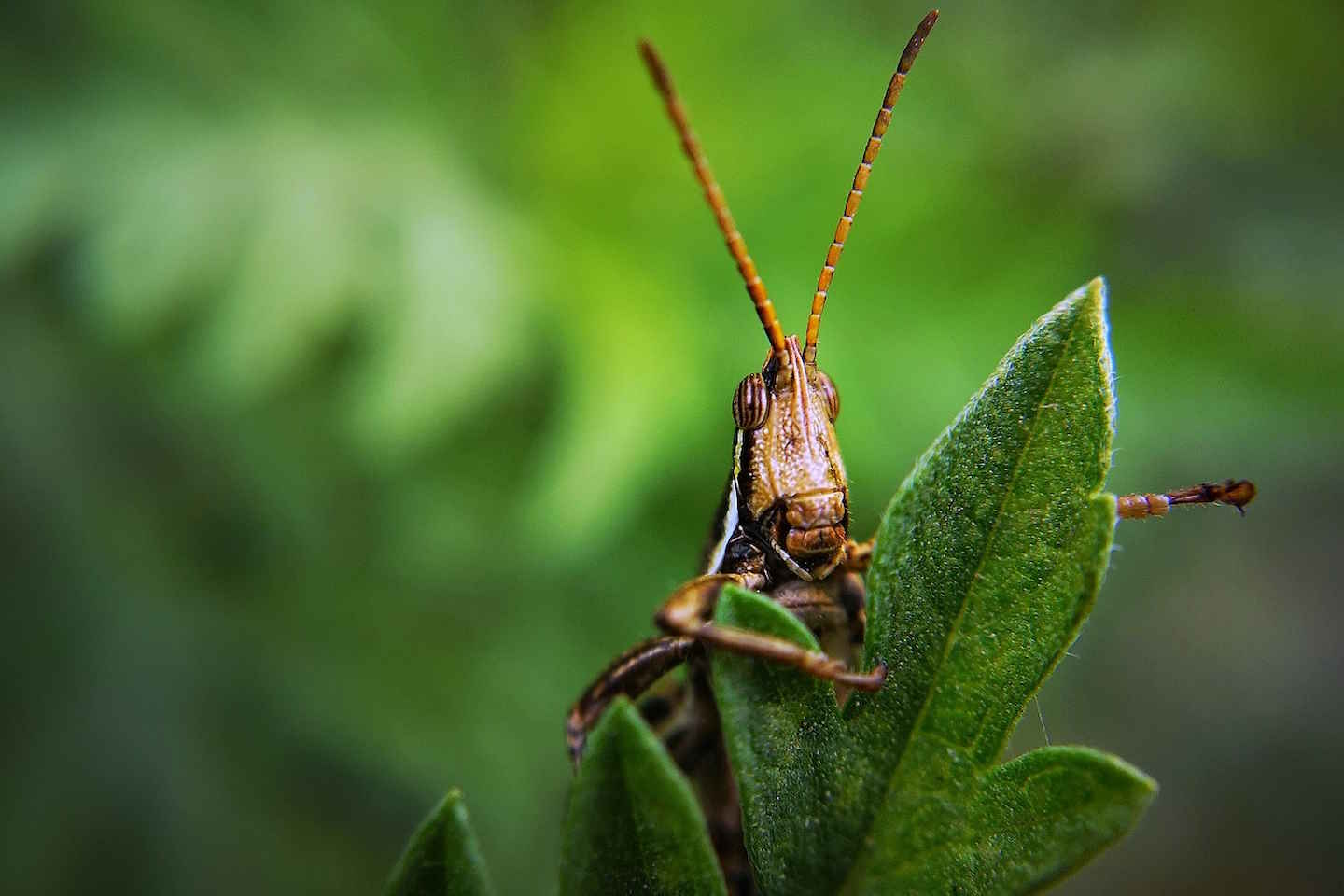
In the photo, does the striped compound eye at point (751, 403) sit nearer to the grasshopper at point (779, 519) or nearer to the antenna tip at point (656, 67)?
the grasshopper at point (779, 519)

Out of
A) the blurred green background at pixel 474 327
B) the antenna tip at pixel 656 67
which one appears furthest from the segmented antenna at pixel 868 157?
the blurred green background at pixel 474 327

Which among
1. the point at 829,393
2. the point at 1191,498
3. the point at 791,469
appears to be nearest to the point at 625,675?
the point at 791,469

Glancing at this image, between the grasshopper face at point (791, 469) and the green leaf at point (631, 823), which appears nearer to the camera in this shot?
the green leaf at point (631, 823)

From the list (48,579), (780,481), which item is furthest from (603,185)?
(48,579)

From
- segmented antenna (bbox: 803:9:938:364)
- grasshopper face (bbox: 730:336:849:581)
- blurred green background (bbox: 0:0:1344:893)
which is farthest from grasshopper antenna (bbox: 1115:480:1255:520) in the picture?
blurred green background (bbox: 0:0:1344:893)

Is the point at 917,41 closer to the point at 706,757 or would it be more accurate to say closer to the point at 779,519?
the point at 779,519

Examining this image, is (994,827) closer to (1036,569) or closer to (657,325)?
(1036,569)
